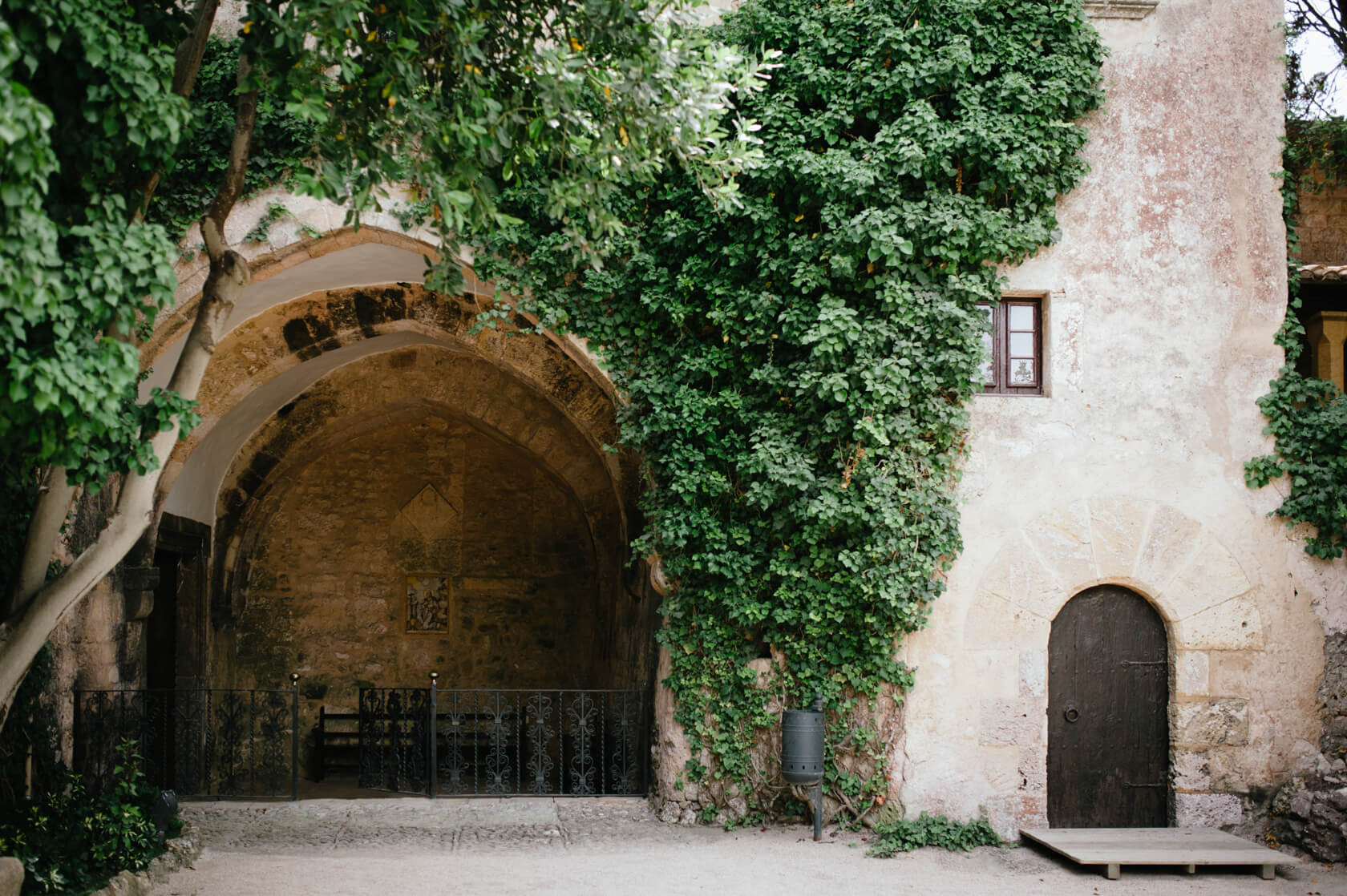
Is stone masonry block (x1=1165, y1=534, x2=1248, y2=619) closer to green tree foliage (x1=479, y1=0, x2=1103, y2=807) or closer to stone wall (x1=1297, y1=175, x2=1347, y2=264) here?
green tree foliage (x1=479, y1=0, x2=1103, y2=807)

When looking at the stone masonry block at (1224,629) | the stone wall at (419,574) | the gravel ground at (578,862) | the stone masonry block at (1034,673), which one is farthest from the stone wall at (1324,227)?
the stone wall at (419,574)

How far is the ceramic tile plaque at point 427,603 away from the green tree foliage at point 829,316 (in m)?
5.67

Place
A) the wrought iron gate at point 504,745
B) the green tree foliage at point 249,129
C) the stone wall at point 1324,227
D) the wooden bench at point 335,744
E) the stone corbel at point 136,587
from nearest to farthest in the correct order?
the green tree foliage at point 249,129 → the wrought iron gate at point 504,745 → the stone corbel at point 136,587 → the stone wall at point 1324,227 → the wooden bench at point 335,744

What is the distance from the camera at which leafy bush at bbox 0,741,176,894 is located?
529 cm

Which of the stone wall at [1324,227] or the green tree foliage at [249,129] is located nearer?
the green tree foliage at [249,129]

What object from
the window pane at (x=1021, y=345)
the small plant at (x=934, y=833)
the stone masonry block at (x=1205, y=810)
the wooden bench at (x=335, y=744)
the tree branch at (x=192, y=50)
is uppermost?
the tree branch at (x=192, y=50)

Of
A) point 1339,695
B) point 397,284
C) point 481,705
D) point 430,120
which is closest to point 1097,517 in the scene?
point 1339,695

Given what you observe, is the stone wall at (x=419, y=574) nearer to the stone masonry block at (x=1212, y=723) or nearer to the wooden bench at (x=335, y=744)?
the wooden bench at (x=335, y=744)

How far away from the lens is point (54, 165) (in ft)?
11.7

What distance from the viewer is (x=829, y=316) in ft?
22.1

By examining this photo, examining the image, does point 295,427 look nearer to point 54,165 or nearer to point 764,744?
point 764,744

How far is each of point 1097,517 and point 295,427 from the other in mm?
7682

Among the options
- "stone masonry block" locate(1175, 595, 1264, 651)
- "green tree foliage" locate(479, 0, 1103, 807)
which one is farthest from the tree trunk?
"stone masonry block" locate(1175, 595, 1264, 651)

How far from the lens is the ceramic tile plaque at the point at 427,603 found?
12.2 metres
